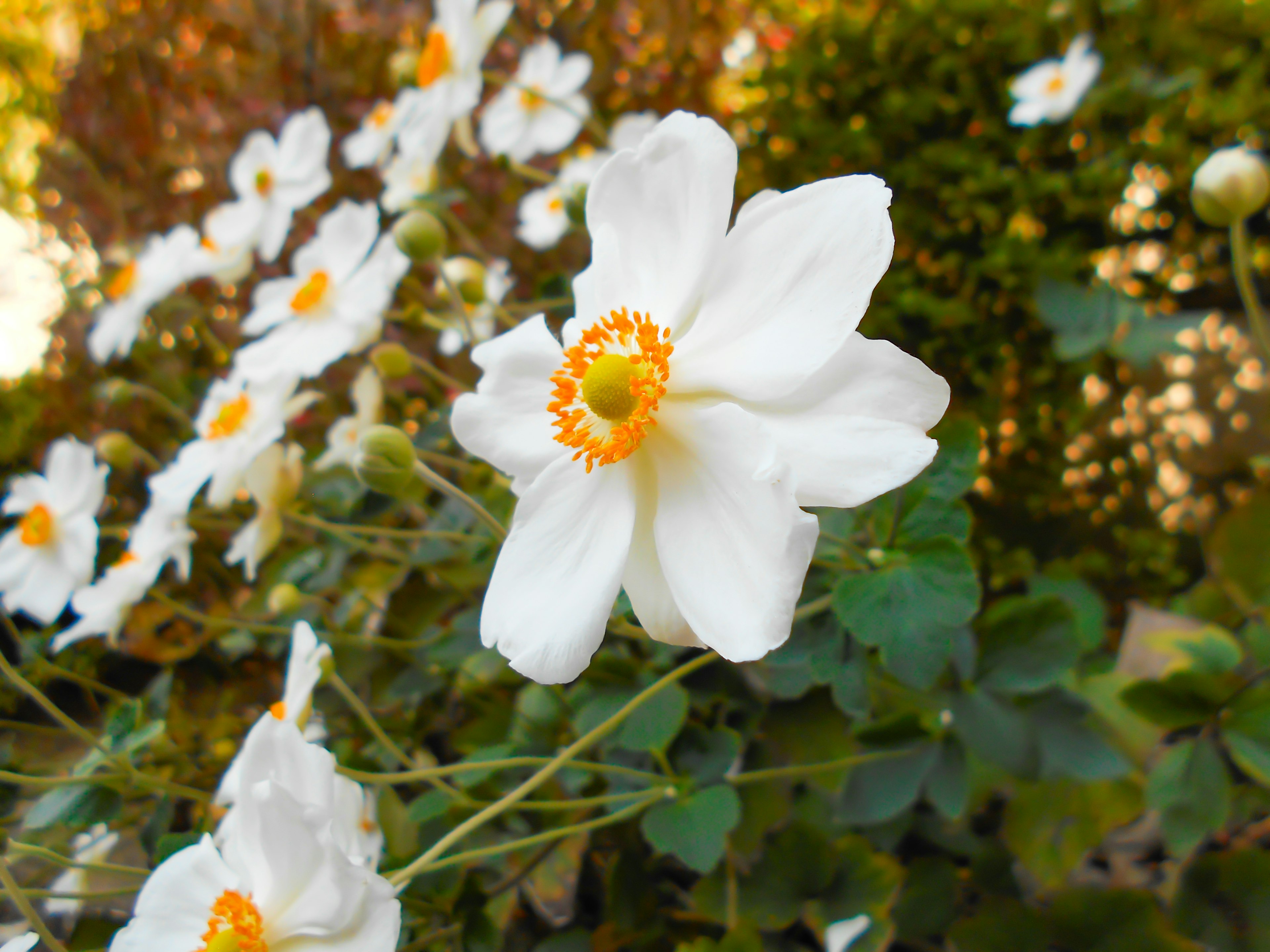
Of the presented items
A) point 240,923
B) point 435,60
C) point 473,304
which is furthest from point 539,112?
point 240,923

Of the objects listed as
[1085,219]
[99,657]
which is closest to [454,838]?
[99,657]

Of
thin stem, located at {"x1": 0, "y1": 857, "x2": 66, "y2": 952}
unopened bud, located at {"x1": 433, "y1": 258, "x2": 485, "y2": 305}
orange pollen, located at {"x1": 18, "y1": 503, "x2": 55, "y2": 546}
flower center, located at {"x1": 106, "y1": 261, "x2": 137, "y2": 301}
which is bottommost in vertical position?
orange pollen, located at {"x1": 18, "y1": 503, "x2": 55, "y2": 546}

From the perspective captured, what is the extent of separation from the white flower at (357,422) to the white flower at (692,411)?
44cm

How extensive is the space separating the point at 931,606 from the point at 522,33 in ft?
5.29

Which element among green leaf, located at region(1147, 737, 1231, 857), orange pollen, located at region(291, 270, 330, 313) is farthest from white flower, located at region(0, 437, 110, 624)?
green leaf, located at region(1147, 737, 1231, 857)

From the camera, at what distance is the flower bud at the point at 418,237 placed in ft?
2.68

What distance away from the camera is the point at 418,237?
32.2 inches

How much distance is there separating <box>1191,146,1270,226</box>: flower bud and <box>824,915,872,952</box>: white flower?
0.71 metres

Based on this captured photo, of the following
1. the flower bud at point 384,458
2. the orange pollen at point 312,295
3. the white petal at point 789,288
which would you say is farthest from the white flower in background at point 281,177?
the white petal at point 789,288

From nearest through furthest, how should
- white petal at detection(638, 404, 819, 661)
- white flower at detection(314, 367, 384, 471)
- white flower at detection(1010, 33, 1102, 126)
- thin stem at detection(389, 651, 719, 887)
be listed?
1. white petal at detection(638, 404, 819, 661)
2. thin stem at detection(389, 651, 719, 887)
3. white flower at detection(314, 367, 384, 471)
4. white flower at detection(1010, 33, 1102, 126)

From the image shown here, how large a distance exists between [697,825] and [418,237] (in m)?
0.63

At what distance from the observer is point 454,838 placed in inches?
20.1

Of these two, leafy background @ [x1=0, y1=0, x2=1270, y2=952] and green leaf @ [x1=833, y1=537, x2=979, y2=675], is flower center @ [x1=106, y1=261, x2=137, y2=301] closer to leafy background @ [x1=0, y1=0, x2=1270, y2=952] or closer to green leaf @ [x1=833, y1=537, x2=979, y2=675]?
leafy background @ [x1=0, y1=0, x2=1270, y2=952]

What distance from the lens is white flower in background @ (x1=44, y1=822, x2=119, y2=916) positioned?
872 millimetres
